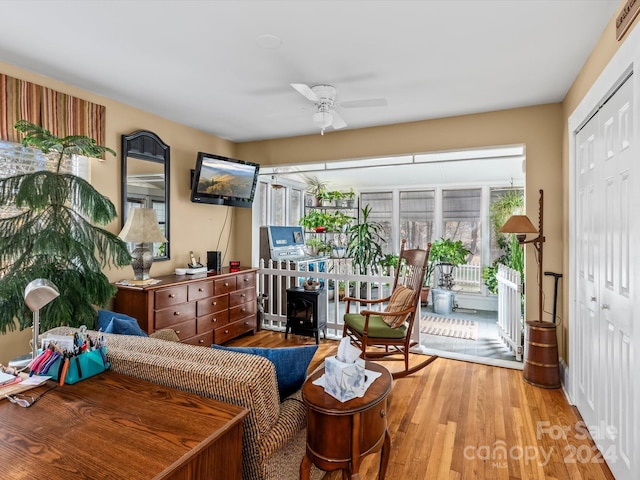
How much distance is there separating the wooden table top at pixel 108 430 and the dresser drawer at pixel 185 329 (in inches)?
78.6

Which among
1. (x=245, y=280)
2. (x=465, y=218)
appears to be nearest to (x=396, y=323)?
(x=245, y=280)

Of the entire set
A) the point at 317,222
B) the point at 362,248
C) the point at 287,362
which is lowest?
the point at 287,362

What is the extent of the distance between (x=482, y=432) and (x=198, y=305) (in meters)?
2.72

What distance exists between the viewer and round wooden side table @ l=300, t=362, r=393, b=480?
141cm

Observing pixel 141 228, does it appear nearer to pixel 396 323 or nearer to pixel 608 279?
pixel 396 323

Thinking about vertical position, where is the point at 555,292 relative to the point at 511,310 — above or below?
above

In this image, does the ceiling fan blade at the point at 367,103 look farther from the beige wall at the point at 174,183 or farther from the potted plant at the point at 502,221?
the potted plant at the point at 502,221

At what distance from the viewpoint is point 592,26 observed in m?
2.07

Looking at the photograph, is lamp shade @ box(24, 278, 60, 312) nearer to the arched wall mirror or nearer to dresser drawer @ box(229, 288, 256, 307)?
the arched wall mirror

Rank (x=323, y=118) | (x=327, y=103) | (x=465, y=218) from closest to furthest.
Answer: (x=323, y=118) < (x=327, y=103) < (x=465, y=218)

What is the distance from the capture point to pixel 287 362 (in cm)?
161

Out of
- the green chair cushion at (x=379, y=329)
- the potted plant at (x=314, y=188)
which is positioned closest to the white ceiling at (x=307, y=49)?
the green chair cushion at (x=379, y=329)

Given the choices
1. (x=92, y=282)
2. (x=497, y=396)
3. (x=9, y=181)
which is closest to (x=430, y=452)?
(x=497, y=396)

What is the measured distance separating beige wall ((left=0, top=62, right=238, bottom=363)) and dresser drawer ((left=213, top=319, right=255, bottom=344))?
0.89 m
